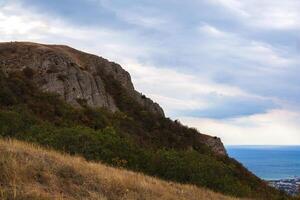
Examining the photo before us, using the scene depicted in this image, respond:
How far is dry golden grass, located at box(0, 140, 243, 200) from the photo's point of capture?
11.4m

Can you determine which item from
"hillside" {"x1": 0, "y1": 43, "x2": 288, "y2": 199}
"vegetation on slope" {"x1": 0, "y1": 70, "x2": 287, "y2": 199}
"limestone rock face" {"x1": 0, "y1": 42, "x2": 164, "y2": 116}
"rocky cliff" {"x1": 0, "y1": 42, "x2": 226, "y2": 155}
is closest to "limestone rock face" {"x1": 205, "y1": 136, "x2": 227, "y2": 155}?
"rocky cliff" {"x1": 0, "y1": 42, "x2": 226, "y2": 155}

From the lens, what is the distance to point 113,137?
2792cm

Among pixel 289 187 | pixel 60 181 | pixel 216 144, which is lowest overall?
pixel 289 187

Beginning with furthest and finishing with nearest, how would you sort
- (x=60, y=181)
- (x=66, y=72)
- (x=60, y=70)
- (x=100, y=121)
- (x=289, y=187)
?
1. (x=289, y=187)
2. (x=66, y=72)
3. (x=60, y=70)
4. (x=100, y=121)
5. (x=60, y=181)

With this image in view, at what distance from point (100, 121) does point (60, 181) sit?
27920 mm

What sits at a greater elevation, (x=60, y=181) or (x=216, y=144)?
(x=216, y=144)

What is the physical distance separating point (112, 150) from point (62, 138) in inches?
105

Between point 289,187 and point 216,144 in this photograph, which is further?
point 289,187

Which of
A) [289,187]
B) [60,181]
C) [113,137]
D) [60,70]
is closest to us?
[60,181]

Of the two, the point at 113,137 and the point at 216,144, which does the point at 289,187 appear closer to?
the point at 216,144

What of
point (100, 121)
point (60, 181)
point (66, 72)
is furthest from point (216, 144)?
point (60, 181)

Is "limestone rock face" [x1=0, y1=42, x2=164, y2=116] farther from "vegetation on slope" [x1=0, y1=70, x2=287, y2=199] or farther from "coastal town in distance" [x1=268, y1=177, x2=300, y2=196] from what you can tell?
"coastal town in distance" [x1=268, y1=177, x2=300, y2=196]

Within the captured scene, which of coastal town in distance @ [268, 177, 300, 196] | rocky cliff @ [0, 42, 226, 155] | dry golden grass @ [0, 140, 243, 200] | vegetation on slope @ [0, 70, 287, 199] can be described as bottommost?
coastal town in distance @ [268, 177, 300, 196]

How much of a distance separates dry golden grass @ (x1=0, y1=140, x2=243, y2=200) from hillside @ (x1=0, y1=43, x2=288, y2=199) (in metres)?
9.09
